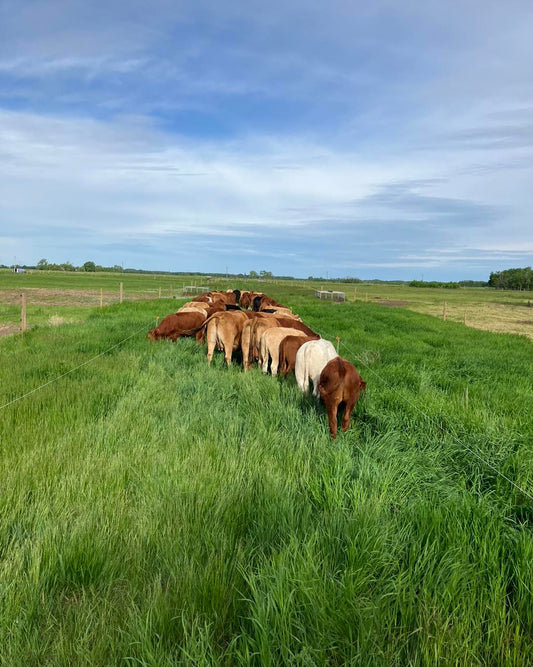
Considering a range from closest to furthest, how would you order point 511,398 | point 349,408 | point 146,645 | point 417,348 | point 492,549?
point 146,645 < point 492,549 < point 349,408 < point 511,398 < point 417,348

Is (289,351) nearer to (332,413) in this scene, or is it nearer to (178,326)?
(332,413)

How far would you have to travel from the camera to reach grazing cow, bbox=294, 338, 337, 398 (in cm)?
642

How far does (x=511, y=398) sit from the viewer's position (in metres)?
6.68

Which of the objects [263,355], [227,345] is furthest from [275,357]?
[227,345]

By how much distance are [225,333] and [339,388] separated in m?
5.04

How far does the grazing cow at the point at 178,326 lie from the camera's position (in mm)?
12305

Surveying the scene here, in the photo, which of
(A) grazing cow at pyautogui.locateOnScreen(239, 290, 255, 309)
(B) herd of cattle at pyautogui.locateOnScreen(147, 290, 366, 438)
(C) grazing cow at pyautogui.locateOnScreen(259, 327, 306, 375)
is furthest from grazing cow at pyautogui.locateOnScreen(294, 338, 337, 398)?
(A) grazing cow at pyautogui.locateOnScreen(239, 290, 255, 309)

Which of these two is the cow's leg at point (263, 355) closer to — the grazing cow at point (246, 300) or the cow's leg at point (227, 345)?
the cow's leg at point (227, 345)

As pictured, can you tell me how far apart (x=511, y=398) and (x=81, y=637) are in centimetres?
703

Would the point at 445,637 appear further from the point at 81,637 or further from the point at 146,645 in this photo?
the point at 81,637

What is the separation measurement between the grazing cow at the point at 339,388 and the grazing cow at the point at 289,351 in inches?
91.0

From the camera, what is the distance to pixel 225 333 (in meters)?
9.70

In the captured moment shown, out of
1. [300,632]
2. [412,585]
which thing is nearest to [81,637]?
[300,632]

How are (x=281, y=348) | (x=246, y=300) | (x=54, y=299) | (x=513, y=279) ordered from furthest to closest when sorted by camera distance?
1. (x=513, y=279)
2. (x=54, y=299)
3. (x=246, y=300)
4. (x=281, y=348)
